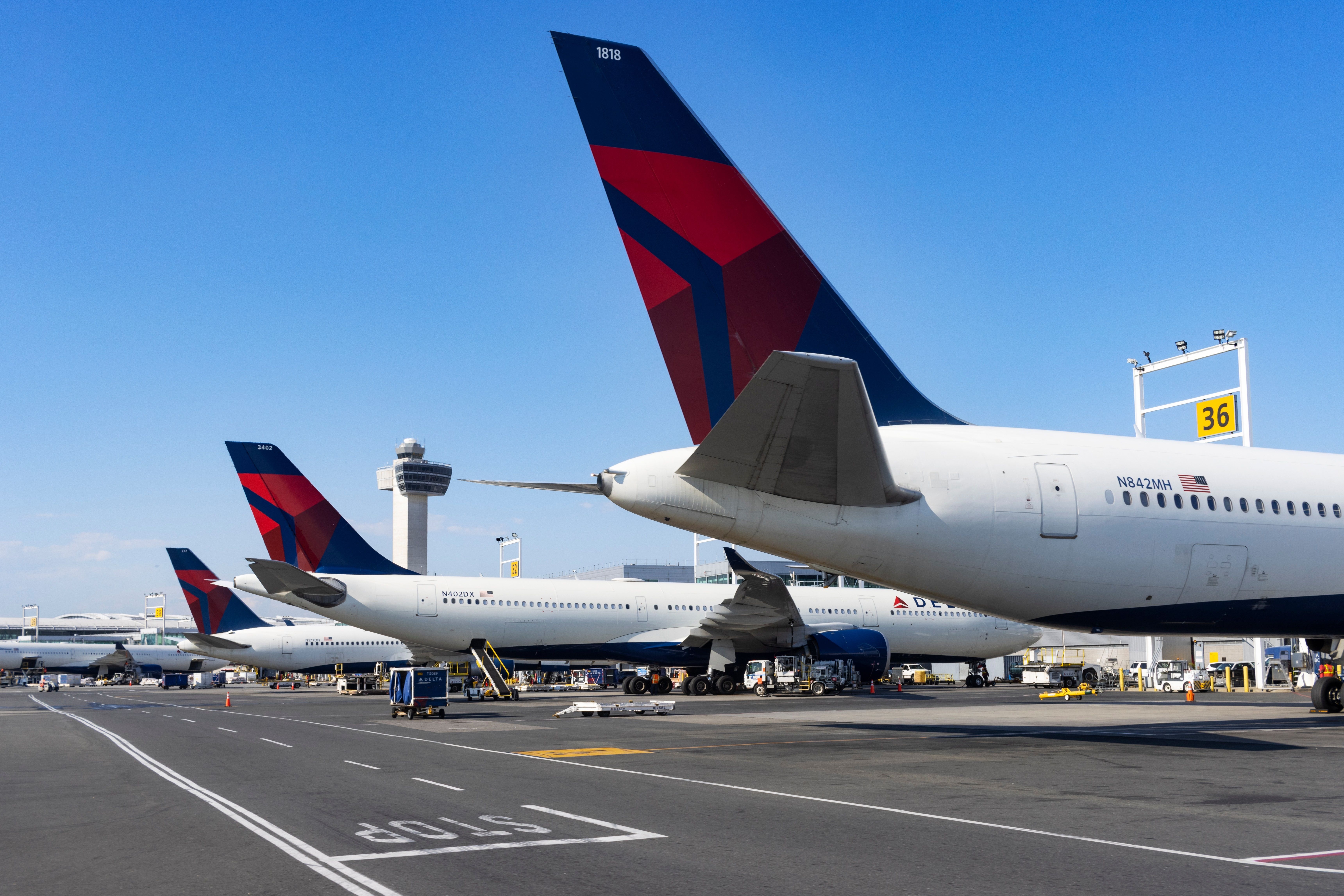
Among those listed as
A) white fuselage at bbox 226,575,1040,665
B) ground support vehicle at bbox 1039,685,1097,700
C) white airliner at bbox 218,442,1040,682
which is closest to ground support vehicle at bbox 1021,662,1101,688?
ground support vehicle at bbox 1039,685,1097,700

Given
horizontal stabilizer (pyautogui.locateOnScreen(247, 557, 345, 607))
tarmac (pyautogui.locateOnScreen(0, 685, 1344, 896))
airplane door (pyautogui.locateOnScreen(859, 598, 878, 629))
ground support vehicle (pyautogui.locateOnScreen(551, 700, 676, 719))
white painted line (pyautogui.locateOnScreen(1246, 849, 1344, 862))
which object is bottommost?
ground support vehicle (pyautogui.locateOnScreen(551, 700, 676, 719))

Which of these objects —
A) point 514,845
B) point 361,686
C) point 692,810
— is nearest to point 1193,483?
point 692,810

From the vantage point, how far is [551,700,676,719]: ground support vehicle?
27.6 m

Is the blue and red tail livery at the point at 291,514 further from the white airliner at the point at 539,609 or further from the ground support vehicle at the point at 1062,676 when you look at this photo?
the ground support vehicle at the point at 1062,676

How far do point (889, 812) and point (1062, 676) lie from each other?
38.0m

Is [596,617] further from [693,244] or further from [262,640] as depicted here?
[693,244]

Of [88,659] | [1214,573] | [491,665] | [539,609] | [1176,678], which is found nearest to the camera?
[1214,573]

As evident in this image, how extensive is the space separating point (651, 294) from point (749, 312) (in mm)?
1557

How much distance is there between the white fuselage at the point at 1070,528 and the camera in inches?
595

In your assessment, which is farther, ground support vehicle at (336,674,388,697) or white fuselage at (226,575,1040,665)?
ground support vehicle at (336,674,388,697)

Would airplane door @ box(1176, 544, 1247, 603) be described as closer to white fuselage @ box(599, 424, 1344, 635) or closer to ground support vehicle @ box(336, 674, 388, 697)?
white fuselage @ box(599, 424, 1344, 635)

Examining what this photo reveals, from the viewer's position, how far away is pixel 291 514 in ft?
125

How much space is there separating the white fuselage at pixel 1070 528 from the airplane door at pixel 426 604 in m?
24.5

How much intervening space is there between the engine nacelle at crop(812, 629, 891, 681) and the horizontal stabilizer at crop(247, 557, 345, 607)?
17526 mm
